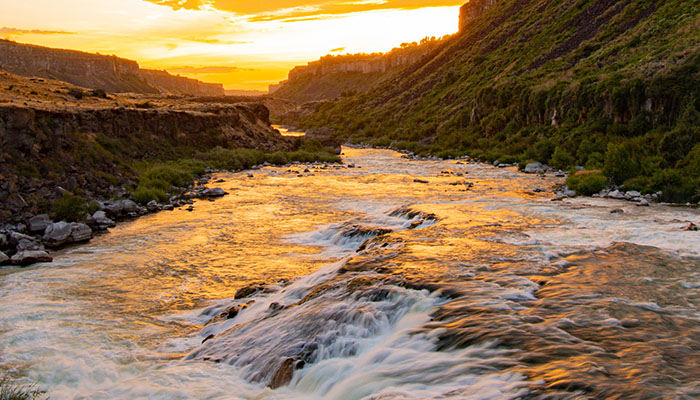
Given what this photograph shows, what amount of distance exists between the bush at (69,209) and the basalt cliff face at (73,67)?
113789mm

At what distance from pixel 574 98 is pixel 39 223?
31.8 metres

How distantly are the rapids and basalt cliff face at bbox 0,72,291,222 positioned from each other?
13.1 ft

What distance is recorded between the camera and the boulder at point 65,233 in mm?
15396

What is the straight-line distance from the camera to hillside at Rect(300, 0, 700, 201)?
22.5 metres

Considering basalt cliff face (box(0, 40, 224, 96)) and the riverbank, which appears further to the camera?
basalt cliff face (box(0, 40, 224, 96))

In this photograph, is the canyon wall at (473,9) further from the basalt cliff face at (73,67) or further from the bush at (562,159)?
the basalt cliff face at (73,67)

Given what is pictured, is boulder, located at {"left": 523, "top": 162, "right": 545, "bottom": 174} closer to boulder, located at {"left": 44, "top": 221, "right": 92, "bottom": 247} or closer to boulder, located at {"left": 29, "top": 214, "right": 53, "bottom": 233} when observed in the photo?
boulder, located at {"left": 44, "top": 221, "right": 92, "bottom": 247}

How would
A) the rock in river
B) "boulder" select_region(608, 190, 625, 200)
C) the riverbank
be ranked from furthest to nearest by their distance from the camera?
"boulder" select_region(608, 190, 625, 200), the riverbank, the rock in river

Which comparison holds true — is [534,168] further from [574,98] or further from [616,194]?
[616,194]

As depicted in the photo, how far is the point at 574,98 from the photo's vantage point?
34625 millimetres

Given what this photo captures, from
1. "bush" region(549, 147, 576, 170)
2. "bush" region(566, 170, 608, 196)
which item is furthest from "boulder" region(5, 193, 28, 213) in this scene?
"bush" region(549, 147, 576, 170)

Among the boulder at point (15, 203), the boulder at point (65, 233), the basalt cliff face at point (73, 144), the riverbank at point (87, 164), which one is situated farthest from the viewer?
the basalt cliff face at point (73, 144)

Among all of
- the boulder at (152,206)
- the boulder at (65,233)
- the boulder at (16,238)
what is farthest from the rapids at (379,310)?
the boulder at (152,206)

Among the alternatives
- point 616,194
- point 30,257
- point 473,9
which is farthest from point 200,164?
point 473,9
